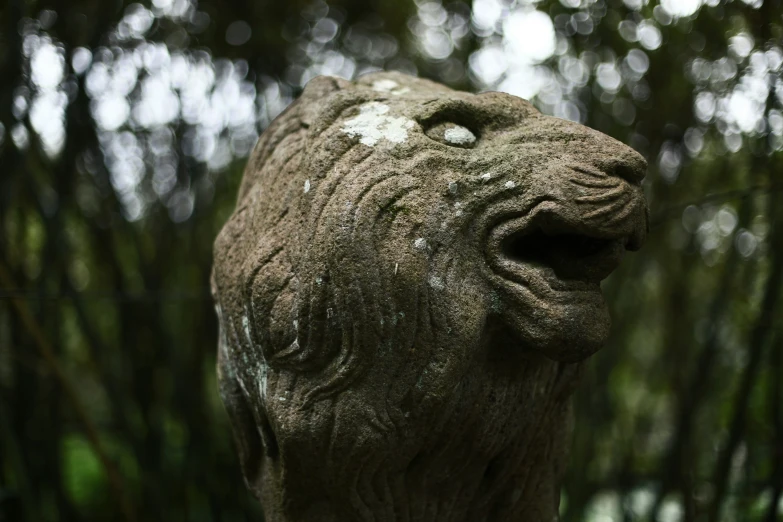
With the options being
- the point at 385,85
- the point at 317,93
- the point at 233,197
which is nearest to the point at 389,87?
the point at 385,85

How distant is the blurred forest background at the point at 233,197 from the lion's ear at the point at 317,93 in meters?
0.82

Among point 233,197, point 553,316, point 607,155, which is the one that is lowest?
point 553,316

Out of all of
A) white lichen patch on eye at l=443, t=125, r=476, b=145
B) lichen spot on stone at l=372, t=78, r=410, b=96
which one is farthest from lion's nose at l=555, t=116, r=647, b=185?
lichen spot on stone at l=372, t=78, r=410, b=96

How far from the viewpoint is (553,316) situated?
0.94 m

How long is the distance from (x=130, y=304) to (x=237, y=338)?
155cm

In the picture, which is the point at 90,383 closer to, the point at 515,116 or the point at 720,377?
the point at 720,377

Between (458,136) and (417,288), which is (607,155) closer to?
(458,136)

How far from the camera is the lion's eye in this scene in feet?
3.40

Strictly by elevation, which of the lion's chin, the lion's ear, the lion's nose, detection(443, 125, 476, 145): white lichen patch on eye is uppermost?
the lion's ear

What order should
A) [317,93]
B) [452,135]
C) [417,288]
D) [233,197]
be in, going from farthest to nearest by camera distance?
1. [233,197]
2. [317,93]
3. [452,135]
4. [417,288]

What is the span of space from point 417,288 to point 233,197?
6.87 feet

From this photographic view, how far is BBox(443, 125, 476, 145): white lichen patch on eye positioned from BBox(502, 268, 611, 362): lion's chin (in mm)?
223

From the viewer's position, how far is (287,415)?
39.1 inches

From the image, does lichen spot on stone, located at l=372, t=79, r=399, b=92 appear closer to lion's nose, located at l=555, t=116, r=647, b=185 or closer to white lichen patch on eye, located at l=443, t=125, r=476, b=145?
white lichen patch on eye, located at l=443, t=125, r=476, b=145
